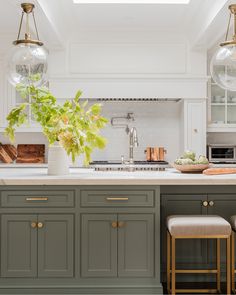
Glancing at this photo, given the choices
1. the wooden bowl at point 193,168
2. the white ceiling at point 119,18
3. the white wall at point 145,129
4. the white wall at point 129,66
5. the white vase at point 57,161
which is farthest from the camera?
the white wall at point 145,129

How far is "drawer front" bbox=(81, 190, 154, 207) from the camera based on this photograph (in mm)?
3037

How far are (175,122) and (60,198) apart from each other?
134 inches

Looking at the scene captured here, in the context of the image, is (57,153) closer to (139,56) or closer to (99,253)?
(99,253)

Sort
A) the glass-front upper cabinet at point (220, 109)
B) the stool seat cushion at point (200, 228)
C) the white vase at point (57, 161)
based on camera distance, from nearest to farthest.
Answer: the stool seat cushion at point (200, 228) → the white vase at point (57, 161) → the glass-front upper cabinet at point (220, 109)

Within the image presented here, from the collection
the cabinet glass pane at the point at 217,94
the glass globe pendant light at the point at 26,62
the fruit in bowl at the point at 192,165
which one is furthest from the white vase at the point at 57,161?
the cabinet glass pane at the point at 217,94

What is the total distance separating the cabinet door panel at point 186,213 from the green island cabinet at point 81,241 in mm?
234

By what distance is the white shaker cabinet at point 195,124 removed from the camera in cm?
571

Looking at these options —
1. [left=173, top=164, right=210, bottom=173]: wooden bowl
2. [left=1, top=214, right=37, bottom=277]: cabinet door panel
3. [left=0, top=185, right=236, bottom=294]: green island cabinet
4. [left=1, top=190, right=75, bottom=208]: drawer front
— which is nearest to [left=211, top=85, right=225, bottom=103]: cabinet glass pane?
[left=173, top=164, right=210, bottom=173]: wooden bowl

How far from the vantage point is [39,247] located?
10.0ft

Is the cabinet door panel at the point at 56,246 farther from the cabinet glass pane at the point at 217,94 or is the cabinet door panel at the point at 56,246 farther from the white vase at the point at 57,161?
the cabinet glass pane at the point at 217,94

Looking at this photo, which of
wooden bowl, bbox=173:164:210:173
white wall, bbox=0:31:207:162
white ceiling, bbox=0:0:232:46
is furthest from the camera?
white wall, bbox=0:31:207:162

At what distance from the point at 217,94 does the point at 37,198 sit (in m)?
3.63

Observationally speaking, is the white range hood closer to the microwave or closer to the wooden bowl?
the microwave

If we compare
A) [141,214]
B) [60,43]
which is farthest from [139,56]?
[141,214]
